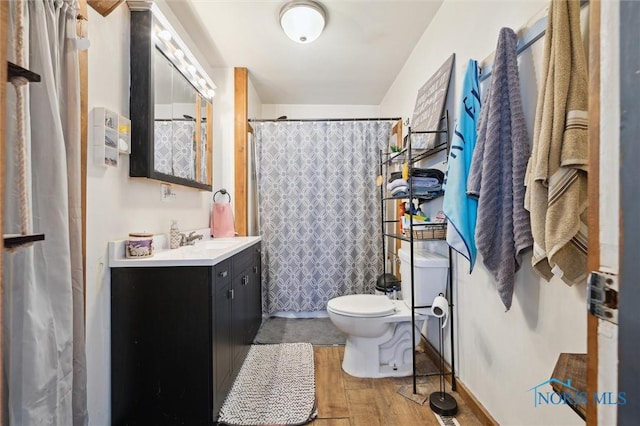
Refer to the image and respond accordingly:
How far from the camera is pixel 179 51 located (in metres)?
1.87

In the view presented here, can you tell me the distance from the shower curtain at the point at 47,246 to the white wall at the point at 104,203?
6.2 inches

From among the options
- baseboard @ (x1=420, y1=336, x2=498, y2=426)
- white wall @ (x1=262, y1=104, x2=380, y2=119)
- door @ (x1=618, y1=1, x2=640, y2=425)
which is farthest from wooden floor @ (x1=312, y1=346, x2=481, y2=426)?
white wall @ (x1=262, y1=104, x2=380, y2=119)

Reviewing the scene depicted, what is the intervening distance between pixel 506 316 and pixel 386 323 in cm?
73

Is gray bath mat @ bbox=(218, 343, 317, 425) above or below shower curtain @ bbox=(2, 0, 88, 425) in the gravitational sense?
below

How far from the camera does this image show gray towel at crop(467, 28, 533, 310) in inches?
45.0

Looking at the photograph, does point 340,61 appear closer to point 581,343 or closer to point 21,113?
point 21,113

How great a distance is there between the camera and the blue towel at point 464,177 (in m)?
1.39

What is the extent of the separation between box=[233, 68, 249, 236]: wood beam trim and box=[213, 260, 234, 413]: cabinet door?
4.03 ft

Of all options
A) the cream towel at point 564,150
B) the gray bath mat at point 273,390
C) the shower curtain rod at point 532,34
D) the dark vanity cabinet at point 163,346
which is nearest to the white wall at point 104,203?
the dark vanity cabinet at point 163,346

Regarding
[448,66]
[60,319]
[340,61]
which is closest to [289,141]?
[340,61]

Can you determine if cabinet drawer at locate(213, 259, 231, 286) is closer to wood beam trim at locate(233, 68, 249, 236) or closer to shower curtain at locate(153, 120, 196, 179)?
shower curtain at locate(153, 120, 196, 179)

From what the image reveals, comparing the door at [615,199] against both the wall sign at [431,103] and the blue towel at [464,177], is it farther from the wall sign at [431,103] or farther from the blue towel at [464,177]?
the wall sign at [431,103]

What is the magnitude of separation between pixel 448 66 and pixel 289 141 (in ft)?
5.21
